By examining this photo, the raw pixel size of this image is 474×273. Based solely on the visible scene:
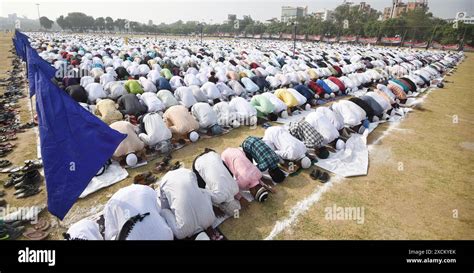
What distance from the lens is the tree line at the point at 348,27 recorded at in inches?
1765

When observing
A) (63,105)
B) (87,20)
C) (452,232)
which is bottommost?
(452,232)

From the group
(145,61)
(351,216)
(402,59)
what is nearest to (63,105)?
(351,216)

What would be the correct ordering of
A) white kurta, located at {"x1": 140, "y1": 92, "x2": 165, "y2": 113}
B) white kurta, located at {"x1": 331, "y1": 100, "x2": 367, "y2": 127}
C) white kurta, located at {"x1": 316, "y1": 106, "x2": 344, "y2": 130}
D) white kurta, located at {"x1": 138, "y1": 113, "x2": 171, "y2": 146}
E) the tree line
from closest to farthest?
white kurta, located at {"x1": 138, "y1": 113, "x2": 171, "y2": 146} → white kurta, located at {"x1": 316, "y1": 106, "x2": 344, "y2": 130} → white kurta, located at {"x1": 331, "y1": 100, "x2": 367, "y2": 127} → white kurta, located at {"x1": 140, "y1": 92, "x2": 165, "y2": 113} → the tree line

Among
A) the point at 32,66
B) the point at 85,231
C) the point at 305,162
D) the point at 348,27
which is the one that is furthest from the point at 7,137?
the point at 348,27

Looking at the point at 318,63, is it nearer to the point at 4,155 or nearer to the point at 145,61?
the point at 145,61

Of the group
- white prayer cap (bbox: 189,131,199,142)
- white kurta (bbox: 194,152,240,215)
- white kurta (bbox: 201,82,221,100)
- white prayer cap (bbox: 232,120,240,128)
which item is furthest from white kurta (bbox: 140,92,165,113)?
white kurta (bbox: 194,152,240,215)

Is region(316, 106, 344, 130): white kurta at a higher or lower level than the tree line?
lower

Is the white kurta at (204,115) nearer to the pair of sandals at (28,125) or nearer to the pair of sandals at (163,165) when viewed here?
the pair of sandals at (163,165)

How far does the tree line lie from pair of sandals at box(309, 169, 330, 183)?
81.6 ft

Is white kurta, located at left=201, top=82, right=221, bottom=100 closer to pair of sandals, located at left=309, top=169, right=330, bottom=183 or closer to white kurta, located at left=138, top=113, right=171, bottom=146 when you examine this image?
white kurta, located at left=138, top=113, right=171, bottom=146

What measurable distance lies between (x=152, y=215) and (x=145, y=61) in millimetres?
17647

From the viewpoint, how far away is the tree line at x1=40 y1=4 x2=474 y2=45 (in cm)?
4483

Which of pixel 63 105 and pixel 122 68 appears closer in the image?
pixel 63 105

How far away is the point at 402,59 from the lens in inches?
1014
